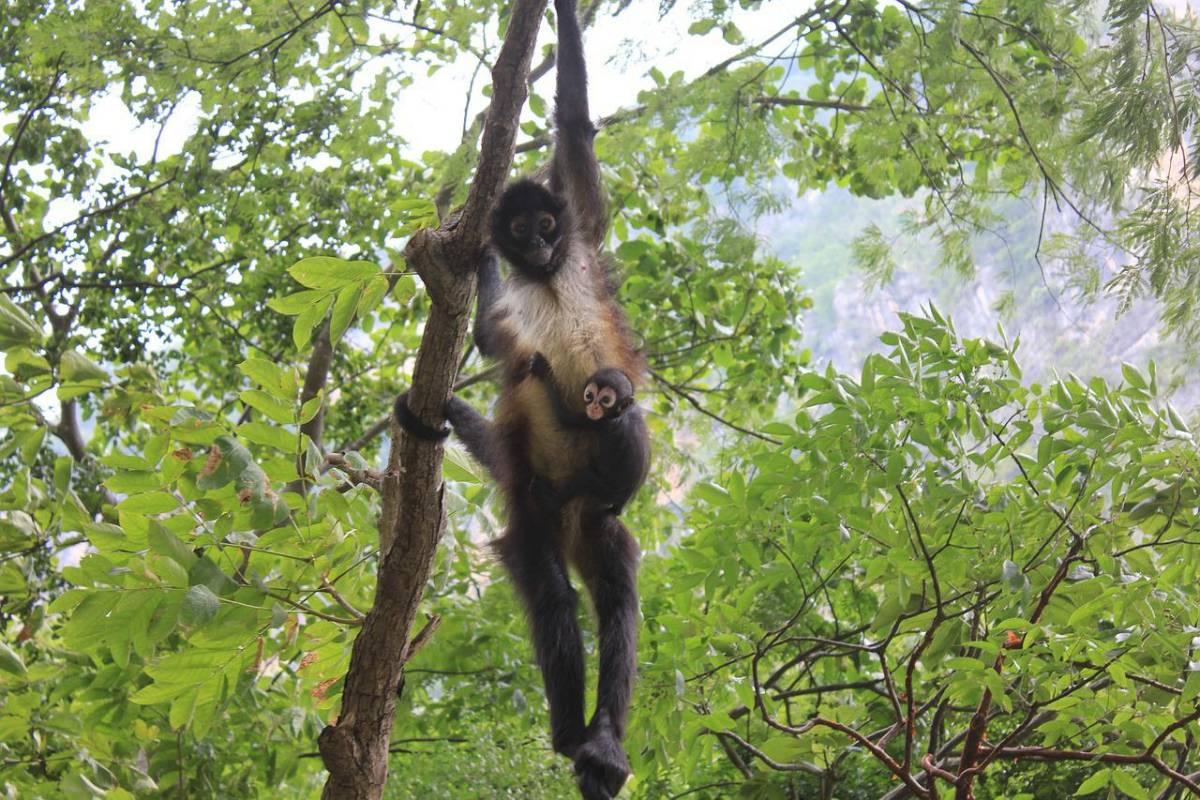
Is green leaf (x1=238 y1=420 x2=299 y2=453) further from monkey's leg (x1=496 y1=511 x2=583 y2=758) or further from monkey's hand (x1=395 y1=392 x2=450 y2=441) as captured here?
monkey's leg (x1=496 y1=511 x2=583 y2=758)

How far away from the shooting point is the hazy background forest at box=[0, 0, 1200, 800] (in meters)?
3.42

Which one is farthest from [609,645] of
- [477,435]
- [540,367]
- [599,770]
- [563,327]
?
[563,327]

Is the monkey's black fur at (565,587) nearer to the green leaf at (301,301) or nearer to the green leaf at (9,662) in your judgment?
the green leaf at (301,301)

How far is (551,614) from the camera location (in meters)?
4.34

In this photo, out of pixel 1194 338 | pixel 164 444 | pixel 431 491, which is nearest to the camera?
pixel 164 444

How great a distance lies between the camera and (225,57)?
282 inches

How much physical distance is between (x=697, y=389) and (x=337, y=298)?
18.4 feet

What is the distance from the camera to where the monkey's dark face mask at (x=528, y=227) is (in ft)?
15.5

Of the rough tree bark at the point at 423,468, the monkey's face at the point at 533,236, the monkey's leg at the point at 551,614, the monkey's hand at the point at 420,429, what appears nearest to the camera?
the rough tree bark at the point at 423,468

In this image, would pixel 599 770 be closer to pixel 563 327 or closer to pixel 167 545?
pixel 167 545

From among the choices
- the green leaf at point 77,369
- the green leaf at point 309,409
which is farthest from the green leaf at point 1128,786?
the green leaf at point 77,369

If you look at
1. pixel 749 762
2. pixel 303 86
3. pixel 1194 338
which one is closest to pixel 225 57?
pixel 303 86

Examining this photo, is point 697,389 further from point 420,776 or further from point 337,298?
point 337,298

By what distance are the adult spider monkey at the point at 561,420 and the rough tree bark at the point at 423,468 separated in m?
0.39
